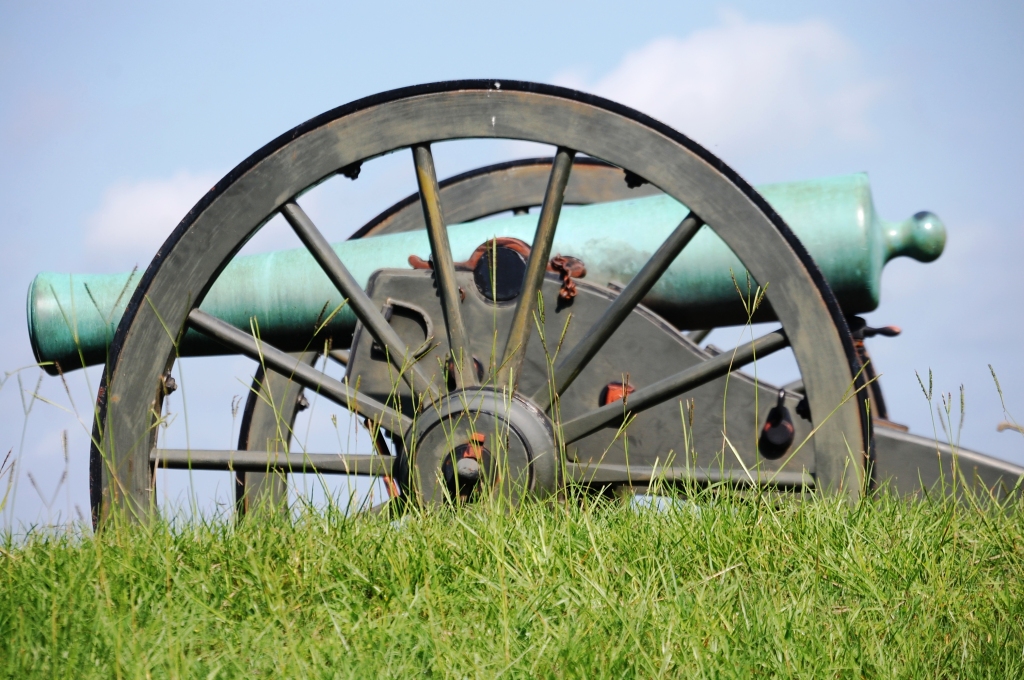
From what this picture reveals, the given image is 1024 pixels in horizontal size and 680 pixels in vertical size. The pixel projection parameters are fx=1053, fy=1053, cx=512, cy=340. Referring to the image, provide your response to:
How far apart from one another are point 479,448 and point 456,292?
41cm

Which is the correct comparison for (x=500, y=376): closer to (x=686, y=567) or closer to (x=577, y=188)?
(x=686, y=567)

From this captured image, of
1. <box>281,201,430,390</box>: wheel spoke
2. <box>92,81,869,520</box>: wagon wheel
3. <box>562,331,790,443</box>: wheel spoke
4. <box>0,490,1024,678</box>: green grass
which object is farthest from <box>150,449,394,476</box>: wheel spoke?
<box>562,331,790,443</box>: wheel spoke

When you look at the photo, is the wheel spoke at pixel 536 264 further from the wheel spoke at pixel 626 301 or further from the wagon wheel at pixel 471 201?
the wagon wheel at pixel 471 201

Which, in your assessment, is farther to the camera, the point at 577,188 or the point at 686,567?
the point at 577,188

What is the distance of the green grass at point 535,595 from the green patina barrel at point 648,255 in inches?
35.6

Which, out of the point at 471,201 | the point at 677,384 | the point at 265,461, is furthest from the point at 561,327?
the point at 471,201

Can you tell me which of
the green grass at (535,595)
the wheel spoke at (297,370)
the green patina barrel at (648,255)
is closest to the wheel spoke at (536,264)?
the wheel spoke at (297,370)

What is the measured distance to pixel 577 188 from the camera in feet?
12.3

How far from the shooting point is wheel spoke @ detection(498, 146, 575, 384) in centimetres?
260

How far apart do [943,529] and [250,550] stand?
1.42m

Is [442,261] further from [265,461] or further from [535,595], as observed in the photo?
[535,595]

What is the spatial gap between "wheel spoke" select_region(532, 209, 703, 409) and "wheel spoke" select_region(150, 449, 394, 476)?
1.71ft

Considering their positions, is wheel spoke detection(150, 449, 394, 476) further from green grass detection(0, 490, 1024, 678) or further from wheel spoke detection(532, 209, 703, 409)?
wheel spoke detection(532, 209, 703, 409)

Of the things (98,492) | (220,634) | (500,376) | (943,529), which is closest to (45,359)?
(98,492)
